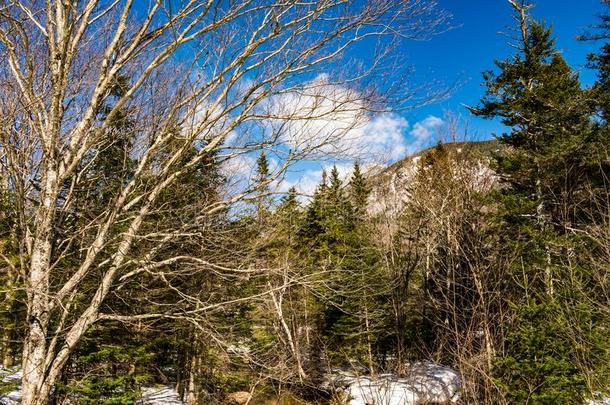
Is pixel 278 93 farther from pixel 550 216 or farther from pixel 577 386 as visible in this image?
pixel 550 216

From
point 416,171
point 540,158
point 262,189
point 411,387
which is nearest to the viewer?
point 411,387

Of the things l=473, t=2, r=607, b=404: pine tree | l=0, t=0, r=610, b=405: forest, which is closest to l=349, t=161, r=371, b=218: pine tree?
l=0, t=0, r=610, b=405: forest

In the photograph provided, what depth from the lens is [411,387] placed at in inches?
198

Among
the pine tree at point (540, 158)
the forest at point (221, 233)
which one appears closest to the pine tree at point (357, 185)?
the forest at point (221, 233)

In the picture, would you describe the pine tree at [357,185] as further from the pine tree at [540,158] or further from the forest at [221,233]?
the pine tree at [540,158]

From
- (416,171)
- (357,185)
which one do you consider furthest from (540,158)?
(357,185)

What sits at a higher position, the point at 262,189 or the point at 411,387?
the point at 262,189

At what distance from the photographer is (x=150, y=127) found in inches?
205

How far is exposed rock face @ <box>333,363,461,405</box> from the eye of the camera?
15.0 ft

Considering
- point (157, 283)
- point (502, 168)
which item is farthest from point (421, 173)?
point (157, 283)

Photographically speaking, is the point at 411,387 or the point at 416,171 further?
the point at 416,171

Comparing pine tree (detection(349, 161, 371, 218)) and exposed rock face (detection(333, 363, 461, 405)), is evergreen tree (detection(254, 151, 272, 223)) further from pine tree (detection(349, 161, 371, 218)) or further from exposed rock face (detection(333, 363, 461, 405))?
exposed rock face (detection(333, 363, 461, 405))

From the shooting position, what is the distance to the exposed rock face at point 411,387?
457 centimetres

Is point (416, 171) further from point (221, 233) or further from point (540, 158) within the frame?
point (221, 233)
